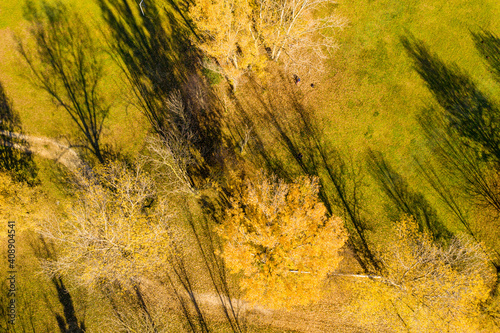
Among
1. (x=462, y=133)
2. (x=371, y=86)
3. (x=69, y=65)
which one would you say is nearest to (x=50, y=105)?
(x=69, y=65)

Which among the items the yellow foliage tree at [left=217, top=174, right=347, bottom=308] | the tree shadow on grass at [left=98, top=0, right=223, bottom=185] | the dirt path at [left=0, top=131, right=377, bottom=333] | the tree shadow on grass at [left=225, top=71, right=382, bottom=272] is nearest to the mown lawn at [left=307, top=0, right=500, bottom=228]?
the tree shadow on grass at [left=225, top=71, right=382, bottom=272]

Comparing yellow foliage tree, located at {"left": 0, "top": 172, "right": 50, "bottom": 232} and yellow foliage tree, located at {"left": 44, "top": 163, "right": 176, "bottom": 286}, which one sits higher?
Result: yellow foliage tree, located at {"left": 0, "top": 172, "right": 50, "bottom": 232}

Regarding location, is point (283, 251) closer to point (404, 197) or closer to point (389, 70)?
point (404, 197)

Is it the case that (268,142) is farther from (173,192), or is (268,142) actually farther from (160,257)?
(160,257)

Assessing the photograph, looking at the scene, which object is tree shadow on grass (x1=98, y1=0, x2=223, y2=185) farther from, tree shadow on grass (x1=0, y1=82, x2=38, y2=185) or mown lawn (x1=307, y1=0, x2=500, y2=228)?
tree shadow on grass (x1=0, y1=82, x2=38, y2=185)

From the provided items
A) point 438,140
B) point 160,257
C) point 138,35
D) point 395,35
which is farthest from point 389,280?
point 138,35
